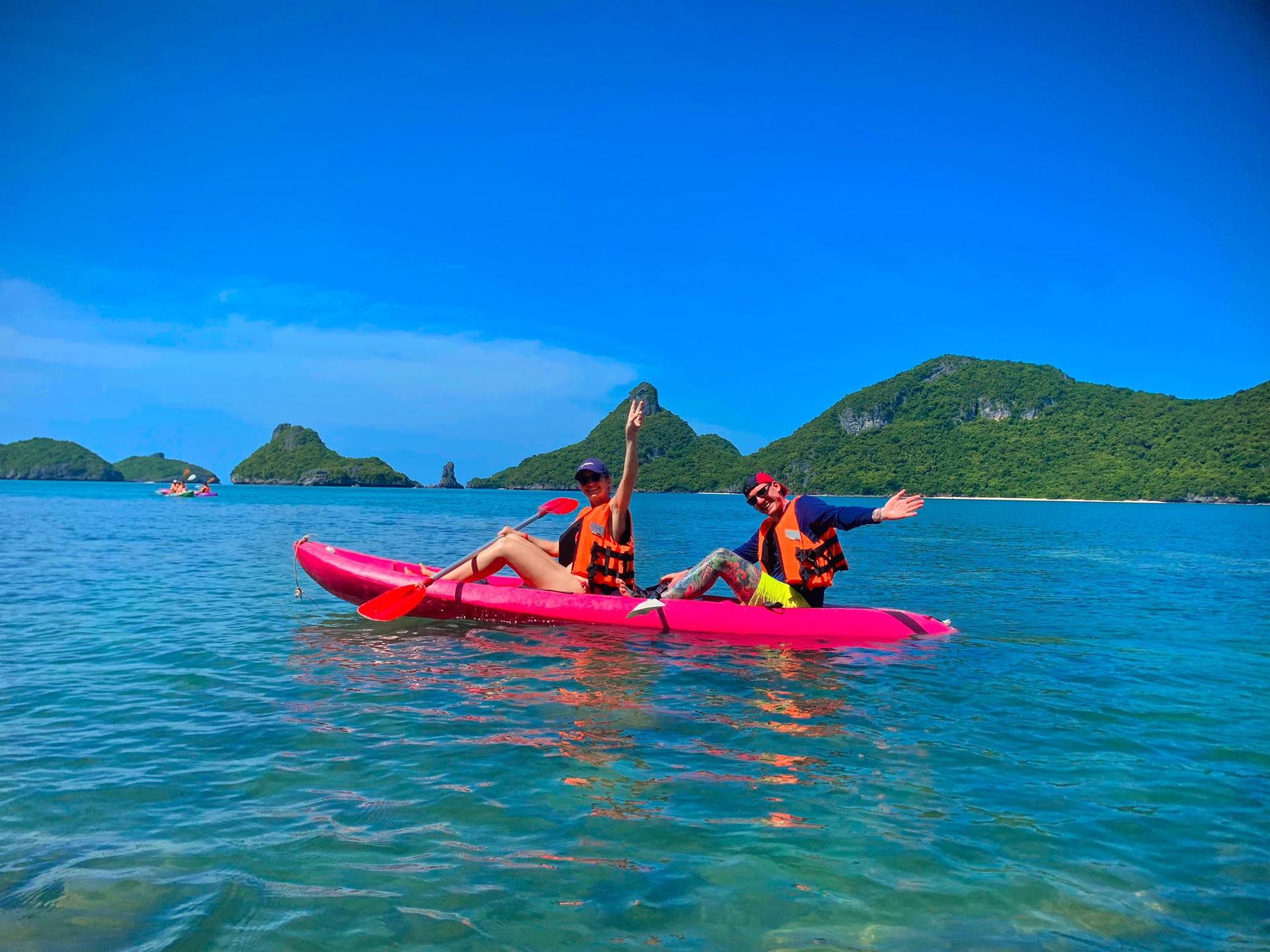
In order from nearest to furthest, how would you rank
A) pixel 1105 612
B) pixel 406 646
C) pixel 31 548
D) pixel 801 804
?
pixel 801 804 → pixel 406 646 → pixel 1105 612 → pixel 31 548

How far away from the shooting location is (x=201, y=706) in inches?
226

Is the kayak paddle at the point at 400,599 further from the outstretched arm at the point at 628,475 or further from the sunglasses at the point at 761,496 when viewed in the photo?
the sunglasses at the point at 761,496

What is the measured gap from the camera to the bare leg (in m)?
8.69

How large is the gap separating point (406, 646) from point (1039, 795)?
5964 millimetres

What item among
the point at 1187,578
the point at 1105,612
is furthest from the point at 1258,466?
the point at 1105,612

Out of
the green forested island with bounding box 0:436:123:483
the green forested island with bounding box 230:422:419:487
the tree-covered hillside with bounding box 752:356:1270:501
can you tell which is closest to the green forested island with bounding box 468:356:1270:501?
the tree-covered hillside with bounding box 752:356:1270:501

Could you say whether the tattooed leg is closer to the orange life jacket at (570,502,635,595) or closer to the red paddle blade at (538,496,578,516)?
the orange life jacket at (570,502,635,595)

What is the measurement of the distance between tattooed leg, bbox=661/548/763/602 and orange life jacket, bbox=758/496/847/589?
354 millimetres

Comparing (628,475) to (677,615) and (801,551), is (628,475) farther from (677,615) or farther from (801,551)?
(801,551)

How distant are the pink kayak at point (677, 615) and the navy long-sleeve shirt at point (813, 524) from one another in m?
0.45

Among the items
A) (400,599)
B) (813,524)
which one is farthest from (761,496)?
(400,599)

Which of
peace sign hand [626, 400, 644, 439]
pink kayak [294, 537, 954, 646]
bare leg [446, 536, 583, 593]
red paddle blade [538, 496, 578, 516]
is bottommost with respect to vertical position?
pink kayak [294, 537, 954, 646]

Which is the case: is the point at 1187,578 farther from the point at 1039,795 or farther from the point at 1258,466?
the point at 1258,466

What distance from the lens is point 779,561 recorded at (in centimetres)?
877
